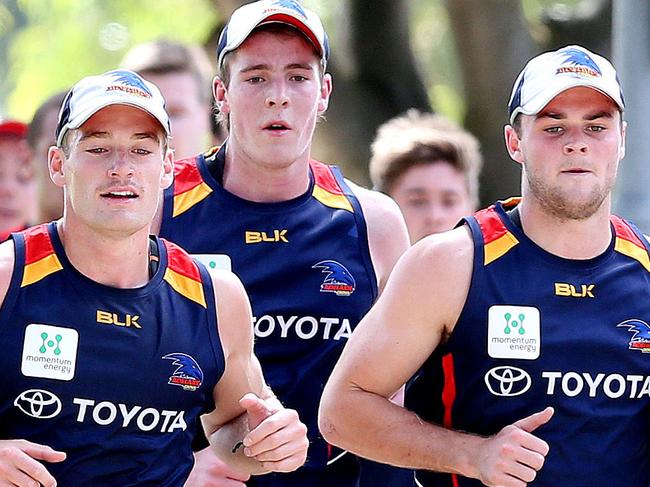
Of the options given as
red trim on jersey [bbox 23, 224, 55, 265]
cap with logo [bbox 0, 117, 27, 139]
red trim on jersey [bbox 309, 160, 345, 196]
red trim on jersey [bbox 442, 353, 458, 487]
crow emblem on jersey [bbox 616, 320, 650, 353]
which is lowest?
red trim on jersey [bbox 442, 353, 458, 487]

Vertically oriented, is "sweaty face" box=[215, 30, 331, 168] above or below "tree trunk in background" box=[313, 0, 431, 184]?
below

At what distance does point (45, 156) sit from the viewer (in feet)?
23.3

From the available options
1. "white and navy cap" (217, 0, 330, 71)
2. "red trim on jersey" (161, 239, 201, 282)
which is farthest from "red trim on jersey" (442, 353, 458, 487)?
"white and navy cap" (217, 0, 330, 71)

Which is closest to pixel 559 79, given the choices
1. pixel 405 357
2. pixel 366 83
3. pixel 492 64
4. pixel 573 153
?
pixel 573 153

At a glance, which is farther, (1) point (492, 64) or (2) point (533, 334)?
(1) point (492, 64)

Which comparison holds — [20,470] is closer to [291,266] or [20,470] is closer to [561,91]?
[291,266]

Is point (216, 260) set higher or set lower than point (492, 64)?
lower

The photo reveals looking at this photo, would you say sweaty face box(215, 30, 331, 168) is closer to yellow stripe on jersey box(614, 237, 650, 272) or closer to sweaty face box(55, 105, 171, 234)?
sweaty face box(55, 105, 171, 234)

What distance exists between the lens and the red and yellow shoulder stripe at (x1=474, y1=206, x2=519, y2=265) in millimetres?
4723

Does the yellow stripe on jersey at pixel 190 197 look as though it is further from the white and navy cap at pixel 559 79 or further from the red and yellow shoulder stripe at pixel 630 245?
the red and yellow shoulder stripe at pixel 630 245

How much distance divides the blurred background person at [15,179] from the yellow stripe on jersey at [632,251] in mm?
3582

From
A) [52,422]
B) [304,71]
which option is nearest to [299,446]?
[52,422]

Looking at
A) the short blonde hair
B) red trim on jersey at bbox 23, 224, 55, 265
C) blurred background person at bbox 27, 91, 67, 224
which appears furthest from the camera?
the short blonde hair

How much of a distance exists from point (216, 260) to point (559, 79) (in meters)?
1.35
